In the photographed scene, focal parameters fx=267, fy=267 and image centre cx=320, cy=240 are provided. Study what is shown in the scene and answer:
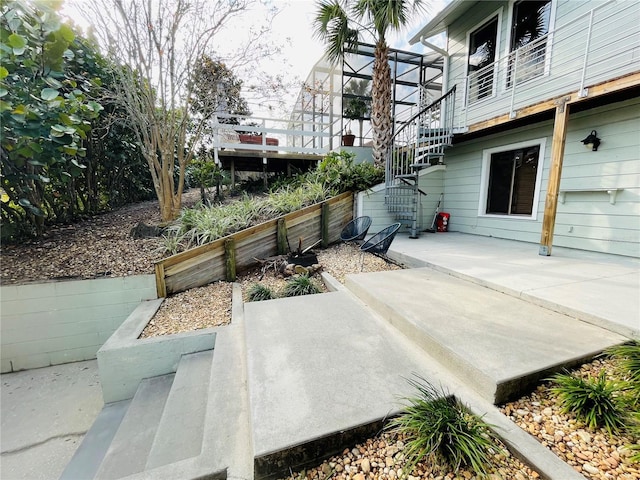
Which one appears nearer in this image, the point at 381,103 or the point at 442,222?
the point at 381,103

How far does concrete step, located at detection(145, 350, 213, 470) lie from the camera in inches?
60.1

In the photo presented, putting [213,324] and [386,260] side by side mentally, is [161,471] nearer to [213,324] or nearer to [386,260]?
[213,324]

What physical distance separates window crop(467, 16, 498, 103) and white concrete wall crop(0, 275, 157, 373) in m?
7.17

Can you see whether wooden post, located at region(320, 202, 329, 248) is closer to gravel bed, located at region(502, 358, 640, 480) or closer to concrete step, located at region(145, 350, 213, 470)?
concrete step, located at region(145, 350, 213, 470)

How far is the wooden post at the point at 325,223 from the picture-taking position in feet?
16.4

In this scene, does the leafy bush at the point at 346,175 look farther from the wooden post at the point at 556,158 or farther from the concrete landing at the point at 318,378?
the concrete landing at the point at 318,378

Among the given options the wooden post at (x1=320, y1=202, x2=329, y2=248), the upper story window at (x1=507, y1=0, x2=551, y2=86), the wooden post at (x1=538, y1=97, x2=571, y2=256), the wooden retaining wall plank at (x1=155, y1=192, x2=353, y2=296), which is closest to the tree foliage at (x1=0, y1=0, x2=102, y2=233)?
the wooden retaining wall plank at (x1=155, y1=192, x2=353, y2=296)

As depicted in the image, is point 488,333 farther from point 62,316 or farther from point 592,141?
point 62,316

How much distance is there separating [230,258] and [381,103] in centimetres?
494

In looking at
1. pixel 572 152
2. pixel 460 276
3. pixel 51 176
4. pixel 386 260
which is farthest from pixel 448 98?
pixel 51 176

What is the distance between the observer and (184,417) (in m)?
1.79

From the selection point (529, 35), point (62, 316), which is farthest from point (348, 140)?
point (62, 316)

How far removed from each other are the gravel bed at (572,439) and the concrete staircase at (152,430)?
4.86ft

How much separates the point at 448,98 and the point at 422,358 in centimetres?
611
